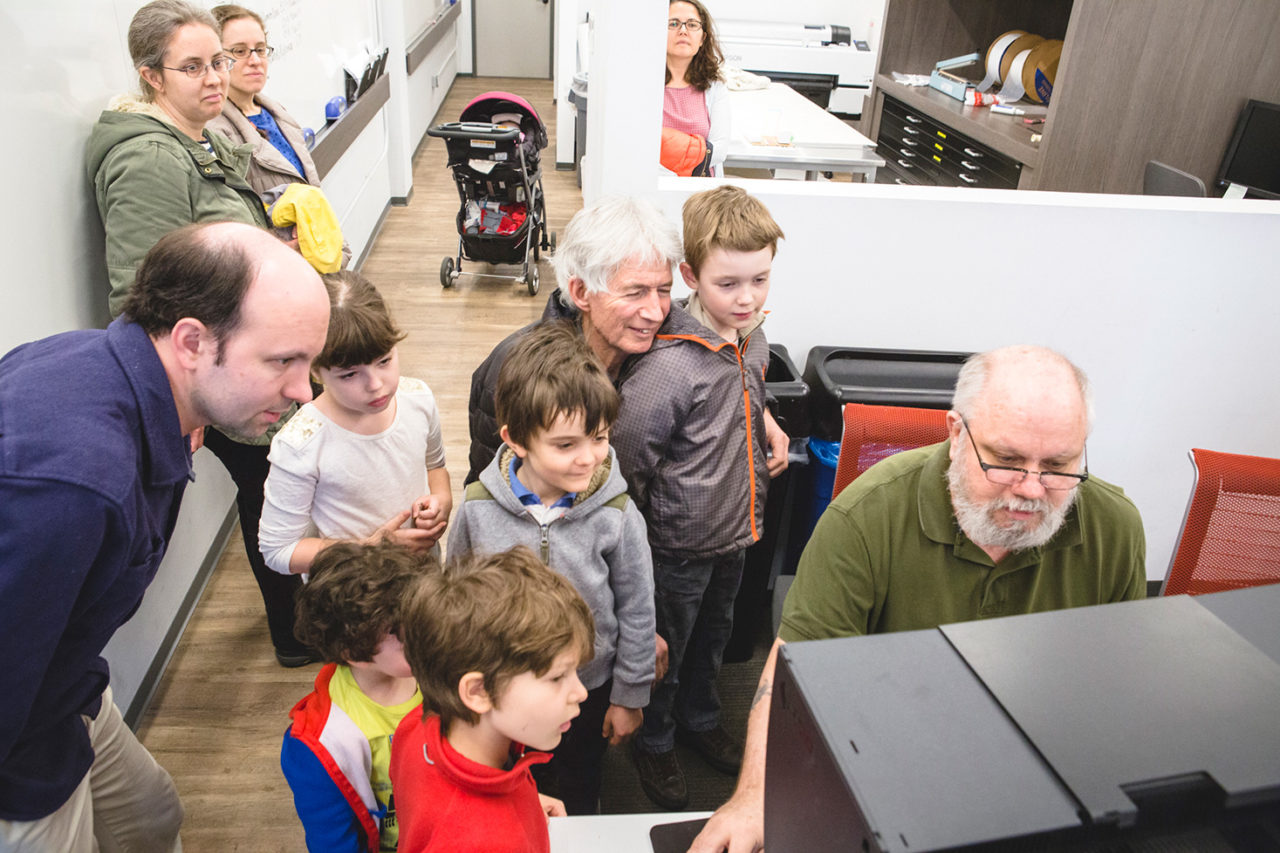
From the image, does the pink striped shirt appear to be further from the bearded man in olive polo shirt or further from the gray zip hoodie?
the bearded man in olive polo shirt

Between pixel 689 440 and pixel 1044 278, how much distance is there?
1446 millimetres

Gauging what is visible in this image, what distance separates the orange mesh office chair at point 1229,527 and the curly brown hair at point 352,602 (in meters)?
1.46

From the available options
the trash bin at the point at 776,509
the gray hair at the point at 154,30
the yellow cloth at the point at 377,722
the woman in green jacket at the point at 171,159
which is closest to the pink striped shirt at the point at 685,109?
the trash bin at the point at 776,509

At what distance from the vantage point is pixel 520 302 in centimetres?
472

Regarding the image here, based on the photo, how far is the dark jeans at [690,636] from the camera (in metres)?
1.81

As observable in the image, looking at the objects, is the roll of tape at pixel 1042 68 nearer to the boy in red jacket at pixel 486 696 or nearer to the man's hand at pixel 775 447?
the man's hand at pixel 775 447

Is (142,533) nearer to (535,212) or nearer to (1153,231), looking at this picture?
(1153,231)

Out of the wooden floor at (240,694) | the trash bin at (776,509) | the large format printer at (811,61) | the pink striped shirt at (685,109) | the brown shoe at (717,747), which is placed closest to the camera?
the wooden floor at (240,694)

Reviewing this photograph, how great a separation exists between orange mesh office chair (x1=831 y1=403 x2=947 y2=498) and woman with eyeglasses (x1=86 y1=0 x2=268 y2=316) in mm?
1503

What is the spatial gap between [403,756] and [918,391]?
1.61m

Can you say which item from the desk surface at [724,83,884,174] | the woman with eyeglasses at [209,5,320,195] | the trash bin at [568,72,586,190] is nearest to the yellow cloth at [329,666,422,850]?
the woman with eyeglasses at [209,5,320,195]

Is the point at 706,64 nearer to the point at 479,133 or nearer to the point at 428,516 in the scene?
the point at 479,133

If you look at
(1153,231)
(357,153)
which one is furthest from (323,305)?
(357,153)

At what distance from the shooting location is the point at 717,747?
2111mm
